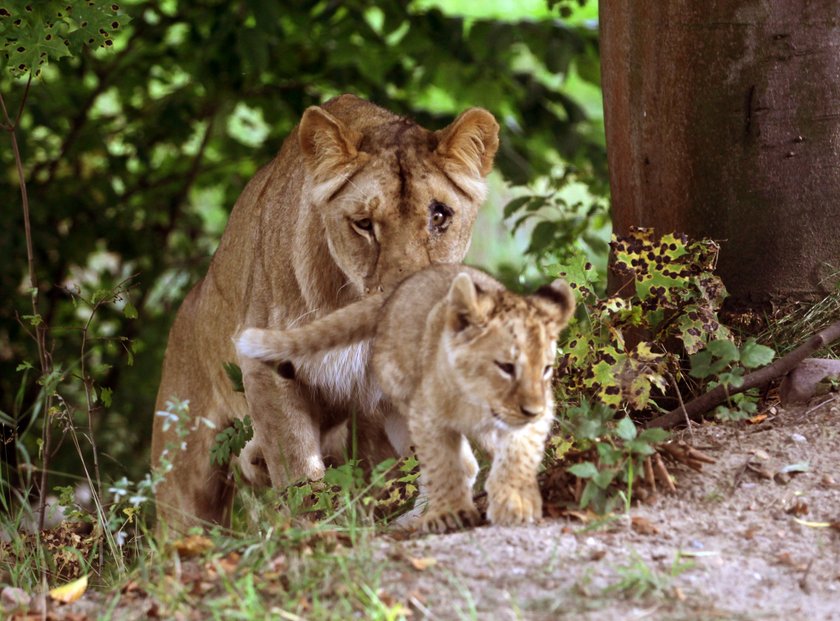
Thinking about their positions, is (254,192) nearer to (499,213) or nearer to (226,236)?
(226,236)

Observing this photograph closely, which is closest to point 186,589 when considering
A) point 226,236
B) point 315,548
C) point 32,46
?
point 315,548

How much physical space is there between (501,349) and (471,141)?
1.80 meters

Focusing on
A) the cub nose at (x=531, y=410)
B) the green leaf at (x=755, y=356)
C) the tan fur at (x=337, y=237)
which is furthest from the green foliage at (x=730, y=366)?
the tan fur at (x=337, y=237)

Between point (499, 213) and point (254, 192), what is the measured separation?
306 inches

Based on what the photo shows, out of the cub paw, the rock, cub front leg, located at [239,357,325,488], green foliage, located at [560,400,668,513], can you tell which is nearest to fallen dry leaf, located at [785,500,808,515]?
green foliage, located at [560,400,668,513]

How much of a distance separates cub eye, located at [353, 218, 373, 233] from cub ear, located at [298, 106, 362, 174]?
0.25 metres

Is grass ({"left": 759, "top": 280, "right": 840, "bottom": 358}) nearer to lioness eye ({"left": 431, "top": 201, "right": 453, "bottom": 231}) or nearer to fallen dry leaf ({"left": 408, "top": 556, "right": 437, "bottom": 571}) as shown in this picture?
lioness eye ({"left": 431, "top": 201, "right": 453, "bottom": 231})

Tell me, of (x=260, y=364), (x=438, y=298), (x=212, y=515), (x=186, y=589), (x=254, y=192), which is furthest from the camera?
(x=212, y=515)

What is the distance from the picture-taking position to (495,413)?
3.52 meters

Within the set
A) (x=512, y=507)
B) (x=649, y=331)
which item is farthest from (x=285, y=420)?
(x=512, y=507)

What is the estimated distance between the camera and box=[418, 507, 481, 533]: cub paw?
373cm

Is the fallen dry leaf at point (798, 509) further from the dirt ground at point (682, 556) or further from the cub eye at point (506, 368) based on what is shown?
the cub eye at point (506, 368)

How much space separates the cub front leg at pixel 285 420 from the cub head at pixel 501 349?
64.7 inches

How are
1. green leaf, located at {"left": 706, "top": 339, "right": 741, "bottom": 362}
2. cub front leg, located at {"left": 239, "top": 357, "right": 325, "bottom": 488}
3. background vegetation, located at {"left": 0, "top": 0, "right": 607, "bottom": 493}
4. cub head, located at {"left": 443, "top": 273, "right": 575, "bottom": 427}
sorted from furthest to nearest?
background vegetation, located at {"left": 0, "top": 0, "right": 607, "bottom": 493}
cub front leg, located at {"left": 239, "top": 357, "right": 325, "bottom": 488}
green leaf, located at {"left": 706, "top": 339, "right": 741, "bottom": 362}
cub head, located at {"left": 443, "top": 273, "right": 575, "bottom": 427}
